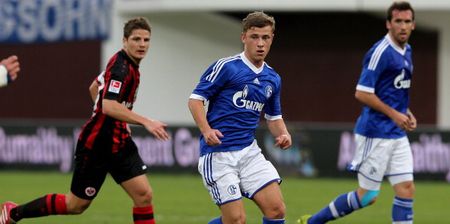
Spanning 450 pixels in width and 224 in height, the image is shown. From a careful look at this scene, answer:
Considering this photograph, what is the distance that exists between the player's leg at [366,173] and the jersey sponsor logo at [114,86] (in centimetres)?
262

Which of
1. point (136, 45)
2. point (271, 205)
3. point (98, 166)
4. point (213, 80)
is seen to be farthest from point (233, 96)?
point (98, 166)

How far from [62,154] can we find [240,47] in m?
7.76

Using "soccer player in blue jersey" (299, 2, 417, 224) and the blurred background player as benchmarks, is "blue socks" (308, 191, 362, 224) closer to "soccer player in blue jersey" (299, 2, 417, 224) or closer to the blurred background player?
"soccer player in blue jersey" (299, 2, 417, 224)

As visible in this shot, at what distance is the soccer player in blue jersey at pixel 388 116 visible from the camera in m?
10.8

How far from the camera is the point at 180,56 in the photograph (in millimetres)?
28172

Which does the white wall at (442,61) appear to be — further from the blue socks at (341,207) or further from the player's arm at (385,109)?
the player's arm at (385,109)

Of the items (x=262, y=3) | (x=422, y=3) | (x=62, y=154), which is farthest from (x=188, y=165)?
(x=422, y=3)

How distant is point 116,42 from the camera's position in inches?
1073

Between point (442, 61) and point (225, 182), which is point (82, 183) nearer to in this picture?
point (225, 182)

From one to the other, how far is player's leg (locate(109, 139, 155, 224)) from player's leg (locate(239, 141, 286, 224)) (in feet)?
3.87

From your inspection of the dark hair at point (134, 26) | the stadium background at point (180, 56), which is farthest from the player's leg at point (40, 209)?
the stadium background at point (180, 56)

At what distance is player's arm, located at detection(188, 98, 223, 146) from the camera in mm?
9024

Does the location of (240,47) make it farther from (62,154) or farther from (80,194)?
(80,194)

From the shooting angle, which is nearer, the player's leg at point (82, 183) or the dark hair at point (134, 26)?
the dark hair at point (134, 26)
